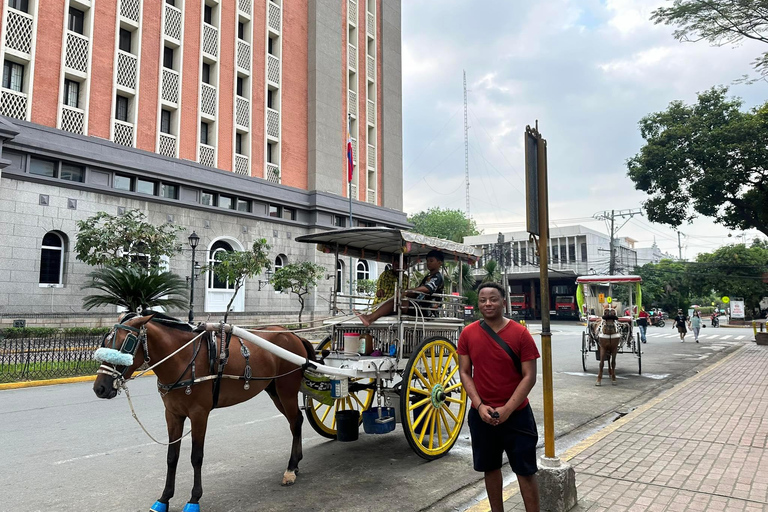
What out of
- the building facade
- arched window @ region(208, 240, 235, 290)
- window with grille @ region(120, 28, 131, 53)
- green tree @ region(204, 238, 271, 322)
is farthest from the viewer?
arched window @ region(208, 240, 235, 290)

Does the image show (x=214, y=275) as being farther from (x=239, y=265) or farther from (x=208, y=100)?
(x=208, y=100)

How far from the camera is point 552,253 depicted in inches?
2721

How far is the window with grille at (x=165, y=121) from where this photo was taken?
82.5 ft

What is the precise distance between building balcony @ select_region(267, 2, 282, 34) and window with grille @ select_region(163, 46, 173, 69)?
23.2 ft

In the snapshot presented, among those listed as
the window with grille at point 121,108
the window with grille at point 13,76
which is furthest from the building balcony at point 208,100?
the window with grille at point 13,76

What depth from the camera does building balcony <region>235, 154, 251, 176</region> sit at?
28.3 meters

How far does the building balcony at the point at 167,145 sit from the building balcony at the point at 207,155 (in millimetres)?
1561

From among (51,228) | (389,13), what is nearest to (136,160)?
(51,228)

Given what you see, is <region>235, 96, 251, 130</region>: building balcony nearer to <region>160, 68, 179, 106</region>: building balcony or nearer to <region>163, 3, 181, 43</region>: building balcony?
<region>160, 68, 179, 106</region>: building balcony

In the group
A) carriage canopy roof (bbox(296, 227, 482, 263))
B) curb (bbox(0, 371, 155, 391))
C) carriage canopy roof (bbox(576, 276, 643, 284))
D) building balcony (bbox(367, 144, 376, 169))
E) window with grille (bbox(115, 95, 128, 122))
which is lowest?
curb (bbox(0, 371, 155, 391))

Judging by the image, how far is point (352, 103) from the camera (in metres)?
36.0

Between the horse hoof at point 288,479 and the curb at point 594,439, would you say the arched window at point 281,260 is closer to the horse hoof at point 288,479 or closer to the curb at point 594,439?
the curb at point 594,439

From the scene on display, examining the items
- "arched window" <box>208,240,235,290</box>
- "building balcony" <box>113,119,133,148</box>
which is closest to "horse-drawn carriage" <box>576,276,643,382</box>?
"arched window" <box>208,240,235,290</box>

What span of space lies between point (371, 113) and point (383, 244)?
107ft
